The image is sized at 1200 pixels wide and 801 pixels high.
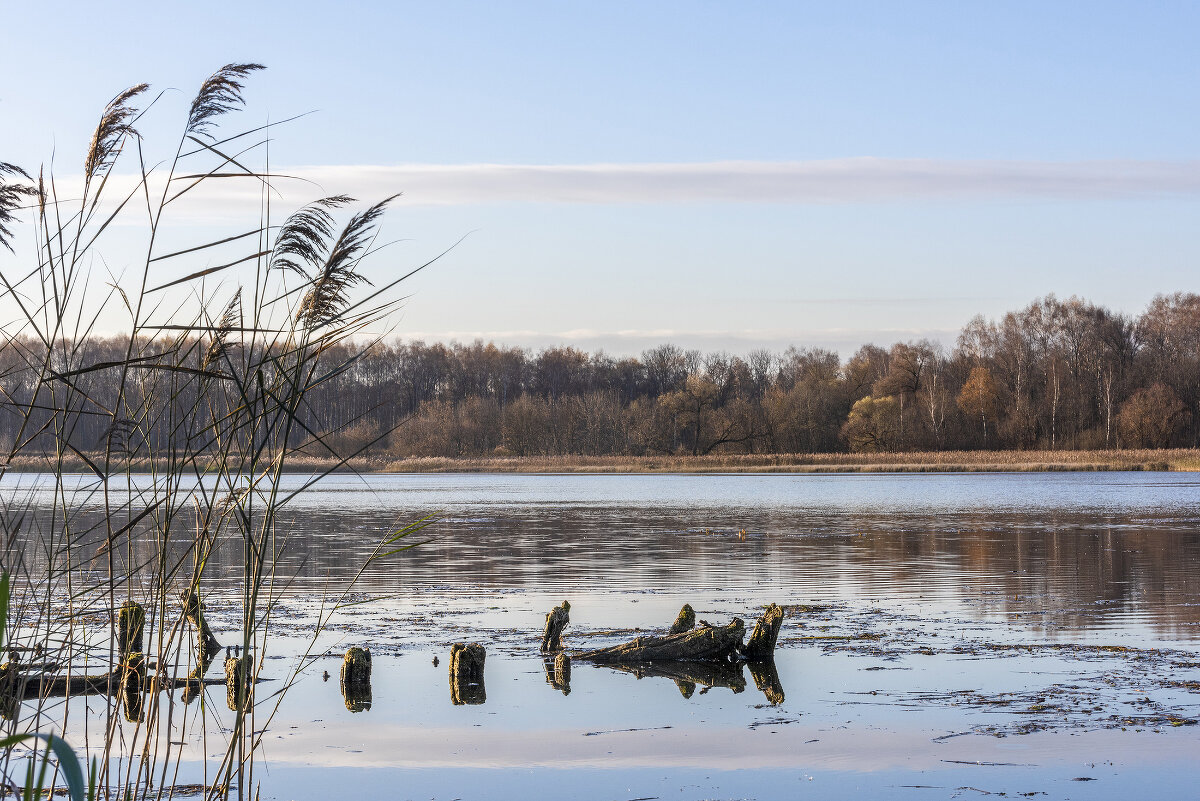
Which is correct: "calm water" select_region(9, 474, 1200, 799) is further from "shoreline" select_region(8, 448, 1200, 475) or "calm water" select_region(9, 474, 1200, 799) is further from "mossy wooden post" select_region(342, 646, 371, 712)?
"shoreline" select_region(8, 448, 1200, 475)

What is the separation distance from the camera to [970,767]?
22.2 feet

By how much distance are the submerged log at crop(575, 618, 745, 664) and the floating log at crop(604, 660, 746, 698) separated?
4cm

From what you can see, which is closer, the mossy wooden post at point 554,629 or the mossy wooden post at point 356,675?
the mossy wooden post at point 356,675

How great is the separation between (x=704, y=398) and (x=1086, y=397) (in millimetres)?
22410

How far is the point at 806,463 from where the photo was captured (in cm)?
6500

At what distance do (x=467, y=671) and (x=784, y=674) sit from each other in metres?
2.61

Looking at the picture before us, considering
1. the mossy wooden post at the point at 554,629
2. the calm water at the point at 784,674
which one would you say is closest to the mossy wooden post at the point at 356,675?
the calm water at the point at 784,674

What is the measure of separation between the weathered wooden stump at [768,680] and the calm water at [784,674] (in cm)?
8

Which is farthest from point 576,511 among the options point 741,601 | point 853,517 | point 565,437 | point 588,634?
point 565,437

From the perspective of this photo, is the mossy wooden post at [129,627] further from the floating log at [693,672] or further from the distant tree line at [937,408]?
the distant tree line at [937,408]

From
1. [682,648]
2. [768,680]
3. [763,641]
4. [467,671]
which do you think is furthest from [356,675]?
[763,641]

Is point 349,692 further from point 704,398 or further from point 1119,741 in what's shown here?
point 704,398

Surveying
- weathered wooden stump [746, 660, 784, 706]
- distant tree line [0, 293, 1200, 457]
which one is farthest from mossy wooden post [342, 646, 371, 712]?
distant tree line [0, 293, 1200, 457]

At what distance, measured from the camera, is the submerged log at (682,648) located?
9.95m
